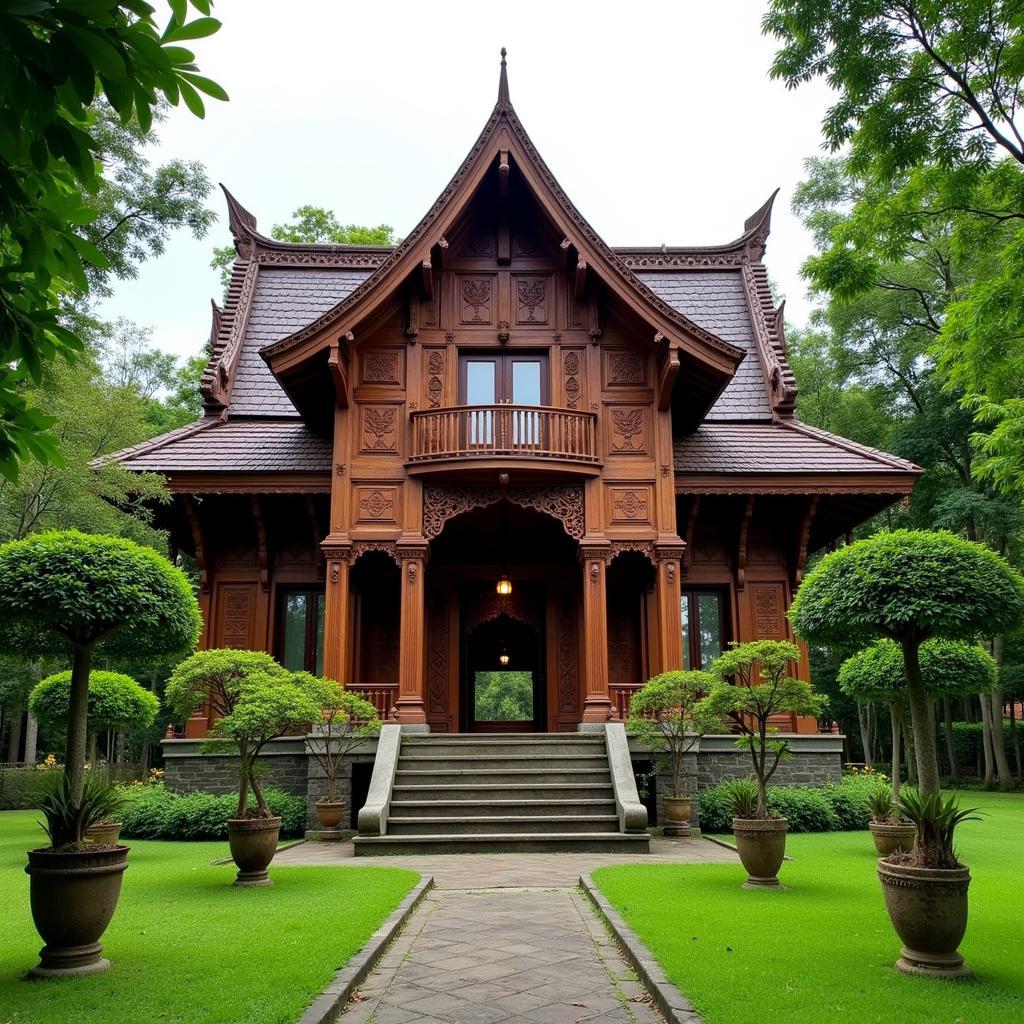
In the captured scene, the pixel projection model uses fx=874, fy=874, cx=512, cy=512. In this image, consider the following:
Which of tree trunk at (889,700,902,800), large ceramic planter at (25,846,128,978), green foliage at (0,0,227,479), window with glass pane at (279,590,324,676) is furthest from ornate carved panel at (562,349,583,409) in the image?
green foliage at (0,0,227,479)

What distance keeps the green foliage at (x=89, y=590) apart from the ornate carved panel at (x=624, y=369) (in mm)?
9321

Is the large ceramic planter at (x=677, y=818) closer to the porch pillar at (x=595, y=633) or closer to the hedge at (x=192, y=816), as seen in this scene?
the porch pillar at (x=595, y=633)

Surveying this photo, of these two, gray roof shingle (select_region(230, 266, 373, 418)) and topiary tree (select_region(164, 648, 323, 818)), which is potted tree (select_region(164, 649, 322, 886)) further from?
gray roof shingle (select_region(230, 266, 373, 418))

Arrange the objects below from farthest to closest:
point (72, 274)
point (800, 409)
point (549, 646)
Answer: point (800, 409) < point (549, 646) < point (72, 274)

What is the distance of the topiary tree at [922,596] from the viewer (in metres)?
6.11

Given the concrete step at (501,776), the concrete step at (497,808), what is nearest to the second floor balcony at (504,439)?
the concrete step at (501,776)

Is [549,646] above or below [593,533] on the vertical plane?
below

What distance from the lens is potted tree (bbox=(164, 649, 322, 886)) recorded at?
802cm

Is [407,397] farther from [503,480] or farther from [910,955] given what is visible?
[910,955]

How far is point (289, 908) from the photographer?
267 inches

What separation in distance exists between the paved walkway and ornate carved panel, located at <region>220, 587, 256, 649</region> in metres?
7.90

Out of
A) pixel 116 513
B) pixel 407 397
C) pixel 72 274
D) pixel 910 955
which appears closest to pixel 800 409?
pixel 407 397

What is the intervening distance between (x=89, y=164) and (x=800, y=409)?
31908mm

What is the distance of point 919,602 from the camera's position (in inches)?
241
